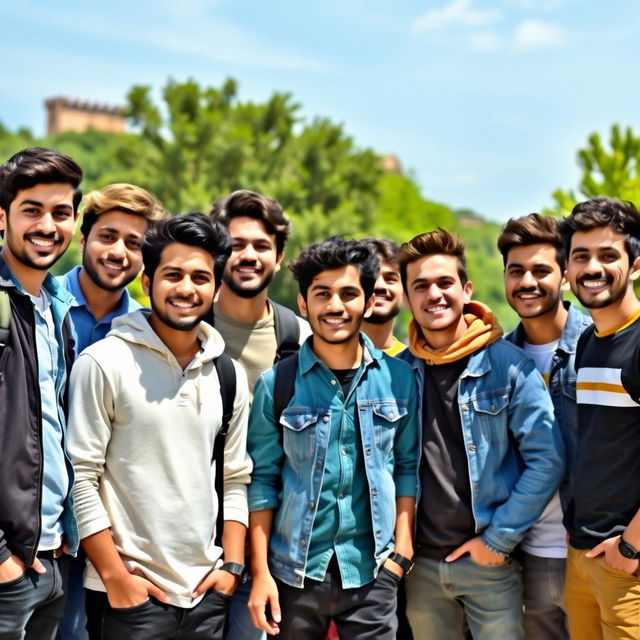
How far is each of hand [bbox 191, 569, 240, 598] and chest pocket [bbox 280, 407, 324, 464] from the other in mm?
609

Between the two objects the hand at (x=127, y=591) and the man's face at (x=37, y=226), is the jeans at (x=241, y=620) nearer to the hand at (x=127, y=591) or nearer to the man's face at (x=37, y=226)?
the hand at (x=127, y=591)

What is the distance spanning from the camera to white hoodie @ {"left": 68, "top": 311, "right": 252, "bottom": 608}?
3414 mm

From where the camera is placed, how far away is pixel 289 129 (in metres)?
37.6

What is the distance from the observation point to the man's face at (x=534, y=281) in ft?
14.2

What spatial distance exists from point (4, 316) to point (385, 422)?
1.81 meters

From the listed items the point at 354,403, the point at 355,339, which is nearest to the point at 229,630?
the point at 354,403

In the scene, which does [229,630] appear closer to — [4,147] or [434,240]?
[434,240]

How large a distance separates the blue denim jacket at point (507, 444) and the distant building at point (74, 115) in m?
89.6

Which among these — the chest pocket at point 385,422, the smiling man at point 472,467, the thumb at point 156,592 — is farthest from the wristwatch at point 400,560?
the thumb at point 156,592

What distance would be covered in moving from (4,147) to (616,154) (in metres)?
52.2

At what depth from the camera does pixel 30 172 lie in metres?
3.48

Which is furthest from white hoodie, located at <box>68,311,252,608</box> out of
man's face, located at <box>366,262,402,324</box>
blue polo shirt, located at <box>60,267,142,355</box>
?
man's face, located at <box>366,262,402,324</box>

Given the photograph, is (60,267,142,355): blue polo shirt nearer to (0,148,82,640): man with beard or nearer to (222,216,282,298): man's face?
(0,148,82,640): man with beard

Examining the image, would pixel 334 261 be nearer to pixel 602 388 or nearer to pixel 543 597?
pixel 602 388
